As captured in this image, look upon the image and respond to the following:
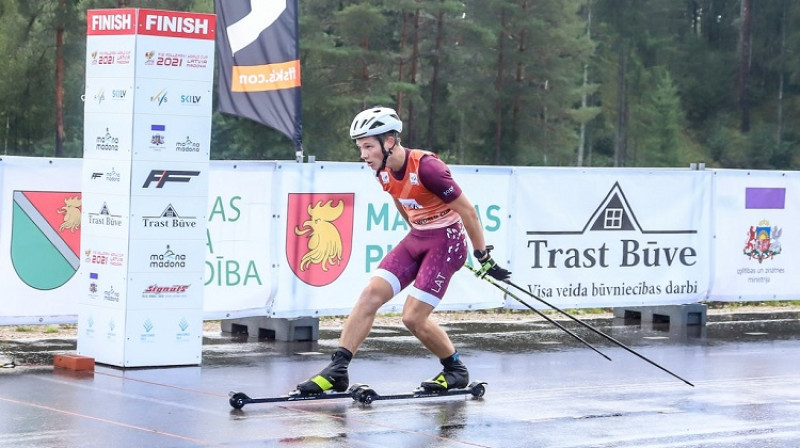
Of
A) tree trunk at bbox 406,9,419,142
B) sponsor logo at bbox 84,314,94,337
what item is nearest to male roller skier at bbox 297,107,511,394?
sponsor logo at bbox 84,314,94,337

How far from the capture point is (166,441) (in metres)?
8.45

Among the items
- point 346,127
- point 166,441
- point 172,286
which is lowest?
point 166,441

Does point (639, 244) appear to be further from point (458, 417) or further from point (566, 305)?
point (458, 417)

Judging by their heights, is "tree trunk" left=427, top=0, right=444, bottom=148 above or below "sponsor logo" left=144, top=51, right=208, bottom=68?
above

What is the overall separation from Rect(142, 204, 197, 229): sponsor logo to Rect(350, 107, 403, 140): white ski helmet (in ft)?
6.77

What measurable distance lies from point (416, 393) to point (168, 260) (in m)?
2.48

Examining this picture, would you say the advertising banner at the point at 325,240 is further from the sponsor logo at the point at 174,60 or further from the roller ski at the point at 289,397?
the roller ski at the point at 289,397

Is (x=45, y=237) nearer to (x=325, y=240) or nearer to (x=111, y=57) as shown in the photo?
(x=111, y=57)

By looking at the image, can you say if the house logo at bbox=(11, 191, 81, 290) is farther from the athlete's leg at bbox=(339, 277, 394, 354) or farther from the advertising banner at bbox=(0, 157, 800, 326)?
the athlete's leg at bbox=(339, 277, 394, 354)

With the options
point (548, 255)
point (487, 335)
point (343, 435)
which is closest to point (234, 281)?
point (487, 335)

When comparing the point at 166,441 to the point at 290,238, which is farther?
the point at 290,238

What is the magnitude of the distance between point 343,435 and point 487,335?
6.11 meters

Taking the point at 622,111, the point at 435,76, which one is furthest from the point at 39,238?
the point at 622,111

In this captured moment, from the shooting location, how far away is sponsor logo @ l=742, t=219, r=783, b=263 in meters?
17.1
